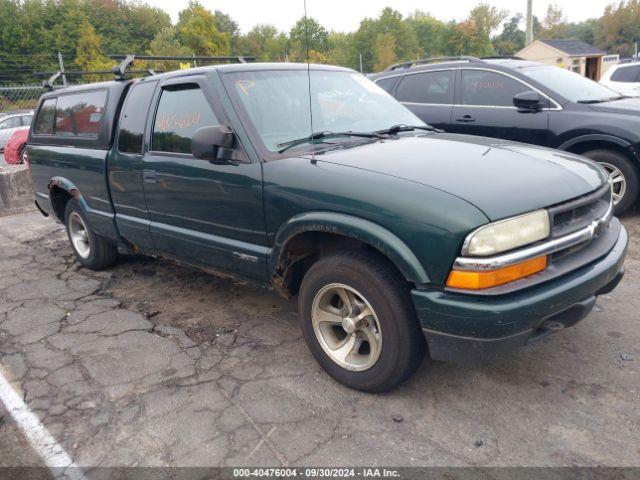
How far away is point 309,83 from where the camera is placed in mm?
3500

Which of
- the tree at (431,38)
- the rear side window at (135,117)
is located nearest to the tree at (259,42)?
the tree at (431,38)

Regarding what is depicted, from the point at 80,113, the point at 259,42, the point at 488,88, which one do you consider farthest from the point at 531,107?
the point at 259,42

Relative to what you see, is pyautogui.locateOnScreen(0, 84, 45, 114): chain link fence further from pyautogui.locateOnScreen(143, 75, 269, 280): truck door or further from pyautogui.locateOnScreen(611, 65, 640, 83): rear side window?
pyautogui.locateOnScreen(143, 75, 269, 280): truck door

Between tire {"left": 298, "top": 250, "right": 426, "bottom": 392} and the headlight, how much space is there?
441mm

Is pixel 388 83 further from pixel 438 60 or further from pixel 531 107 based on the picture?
pixel 531 107

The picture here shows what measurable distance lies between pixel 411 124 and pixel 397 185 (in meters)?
1.42

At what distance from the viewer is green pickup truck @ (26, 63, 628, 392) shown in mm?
2424

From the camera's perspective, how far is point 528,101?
5.70 metres

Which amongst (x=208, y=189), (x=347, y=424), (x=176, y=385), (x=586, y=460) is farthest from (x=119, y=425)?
(x=586, y=460)

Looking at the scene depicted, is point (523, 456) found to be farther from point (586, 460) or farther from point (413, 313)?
point (413, 313)

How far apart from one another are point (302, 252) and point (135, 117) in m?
1.96

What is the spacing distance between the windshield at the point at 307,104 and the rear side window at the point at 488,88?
2.61 metres

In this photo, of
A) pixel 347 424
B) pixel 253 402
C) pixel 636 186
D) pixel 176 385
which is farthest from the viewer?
pixel 636 186

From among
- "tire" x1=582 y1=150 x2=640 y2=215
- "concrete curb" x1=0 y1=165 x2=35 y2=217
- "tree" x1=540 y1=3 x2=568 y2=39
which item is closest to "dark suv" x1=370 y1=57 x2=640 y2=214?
"tire" x1=582 y1=150 x2=640 y2=215
